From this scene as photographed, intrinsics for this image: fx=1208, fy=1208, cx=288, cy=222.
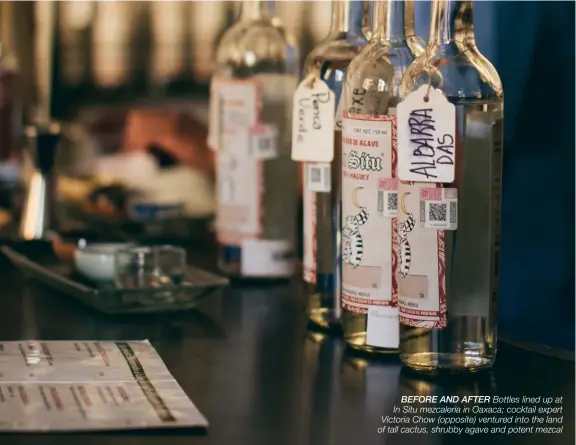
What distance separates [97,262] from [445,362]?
537 mm

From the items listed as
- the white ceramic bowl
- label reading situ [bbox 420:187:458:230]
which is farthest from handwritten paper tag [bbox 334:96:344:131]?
the white ceramic bowl

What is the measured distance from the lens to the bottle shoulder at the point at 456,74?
1.02 meters

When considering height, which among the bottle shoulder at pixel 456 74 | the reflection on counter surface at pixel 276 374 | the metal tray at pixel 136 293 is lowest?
the reflection on counter surface at pixel 276 374

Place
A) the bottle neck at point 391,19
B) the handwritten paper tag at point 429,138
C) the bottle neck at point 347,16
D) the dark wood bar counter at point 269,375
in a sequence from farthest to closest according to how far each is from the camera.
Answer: the bottle neck at point 347,16 < the bottle neck at point 391,19 < the handwritten paper tag at point 429,138 < the dark wood bar counter at point 269,375

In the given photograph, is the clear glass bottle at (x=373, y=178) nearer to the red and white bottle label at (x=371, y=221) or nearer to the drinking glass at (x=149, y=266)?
the red and white bottle label at (x=371, y=221)

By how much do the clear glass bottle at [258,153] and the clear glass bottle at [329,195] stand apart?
301mm

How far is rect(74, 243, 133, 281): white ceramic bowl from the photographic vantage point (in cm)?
142

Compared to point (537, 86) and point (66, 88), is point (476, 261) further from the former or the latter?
point (66, 88)

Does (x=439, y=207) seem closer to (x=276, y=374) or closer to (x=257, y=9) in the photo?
(x=276, y=374)

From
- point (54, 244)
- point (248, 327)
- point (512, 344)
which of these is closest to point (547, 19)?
point (512, 344)

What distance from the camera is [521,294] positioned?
47.3 inches

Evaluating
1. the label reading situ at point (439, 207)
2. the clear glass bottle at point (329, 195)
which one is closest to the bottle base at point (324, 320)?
the clear glass bottle at point (329, 195)

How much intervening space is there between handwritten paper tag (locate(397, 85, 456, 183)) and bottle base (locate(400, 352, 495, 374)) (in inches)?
6.0

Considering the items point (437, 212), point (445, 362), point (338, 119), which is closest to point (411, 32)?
point (338, 119)
